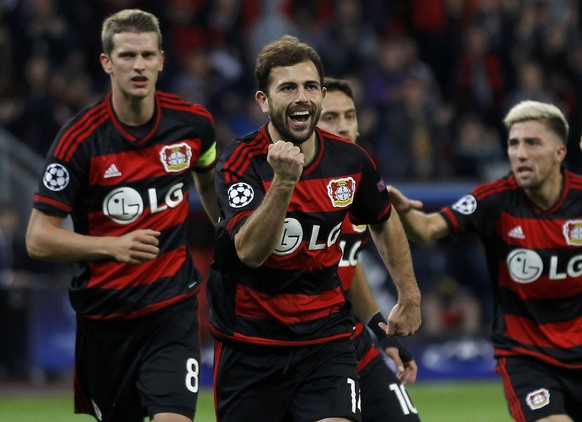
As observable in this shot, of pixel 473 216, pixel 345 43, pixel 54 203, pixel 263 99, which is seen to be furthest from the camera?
pixel 345 43

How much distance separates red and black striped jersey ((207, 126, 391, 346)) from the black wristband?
1.14m

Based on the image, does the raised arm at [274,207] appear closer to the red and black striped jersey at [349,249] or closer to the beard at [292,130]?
the beard at [292,130]

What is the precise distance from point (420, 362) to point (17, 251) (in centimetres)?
474

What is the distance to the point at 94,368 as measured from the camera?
6992mm

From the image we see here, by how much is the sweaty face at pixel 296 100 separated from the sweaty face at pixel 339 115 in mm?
1710

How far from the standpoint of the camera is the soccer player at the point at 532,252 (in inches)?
Answer: 280

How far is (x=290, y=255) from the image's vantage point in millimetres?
5844

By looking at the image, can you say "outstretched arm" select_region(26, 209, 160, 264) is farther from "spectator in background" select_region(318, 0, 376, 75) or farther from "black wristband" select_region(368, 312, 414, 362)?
"spectator in background" select_region(318, 0, 376, 75)


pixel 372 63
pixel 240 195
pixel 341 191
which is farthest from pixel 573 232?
pixel 372 63

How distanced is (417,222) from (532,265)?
0.73 meters

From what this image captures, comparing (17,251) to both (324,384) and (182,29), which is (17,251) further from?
(324,384)

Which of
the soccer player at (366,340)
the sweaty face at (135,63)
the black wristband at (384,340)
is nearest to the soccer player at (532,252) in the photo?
the soccer player at (366,340)

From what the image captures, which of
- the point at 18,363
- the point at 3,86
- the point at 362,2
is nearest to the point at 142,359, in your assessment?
the point at 18,363

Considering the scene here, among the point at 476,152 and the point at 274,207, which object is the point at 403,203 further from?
the point at 476,152
